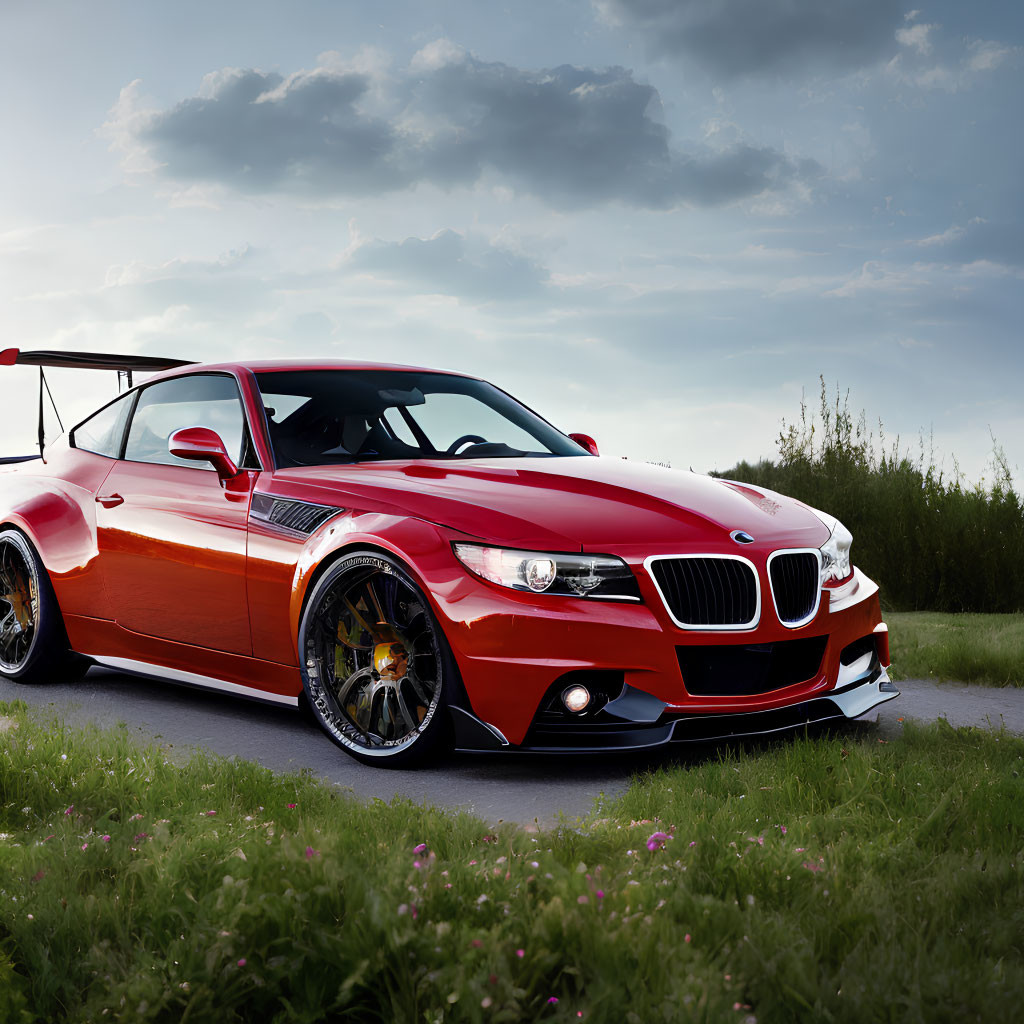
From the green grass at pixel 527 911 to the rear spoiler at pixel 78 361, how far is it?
953 centimetres

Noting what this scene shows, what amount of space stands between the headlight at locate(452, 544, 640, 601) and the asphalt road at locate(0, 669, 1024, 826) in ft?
2.26

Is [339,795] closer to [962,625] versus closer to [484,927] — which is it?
[484,927]

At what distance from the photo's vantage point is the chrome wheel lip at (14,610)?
21.6 feet

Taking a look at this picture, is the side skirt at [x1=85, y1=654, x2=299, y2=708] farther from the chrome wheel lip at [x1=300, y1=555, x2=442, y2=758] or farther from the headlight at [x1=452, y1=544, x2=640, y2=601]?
the headlight at [x1=452, y1=544, x2=640, y2=601]

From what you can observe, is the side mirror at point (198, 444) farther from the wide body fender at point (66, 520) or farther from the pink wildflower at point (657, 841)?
the pink wildflower at point (657, 841)

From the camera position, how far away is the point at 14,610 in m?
6.86

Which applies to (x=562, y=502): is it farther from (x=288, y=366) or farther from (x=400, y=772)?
(x=288, y=366)

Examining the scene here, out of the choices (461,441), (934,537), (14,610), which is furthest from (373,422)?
(934,537)

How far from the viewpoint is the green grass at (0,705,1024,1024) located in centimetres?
236

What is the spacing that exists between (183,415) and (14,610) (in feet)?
5.44

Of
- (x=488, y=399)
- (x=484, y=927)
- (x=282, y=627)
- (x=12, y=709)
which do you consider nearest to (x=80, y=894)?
(x=484, y=927)

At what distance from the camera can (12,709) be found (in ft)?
18.9

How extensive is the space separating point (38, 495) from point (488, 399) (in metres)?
2.49

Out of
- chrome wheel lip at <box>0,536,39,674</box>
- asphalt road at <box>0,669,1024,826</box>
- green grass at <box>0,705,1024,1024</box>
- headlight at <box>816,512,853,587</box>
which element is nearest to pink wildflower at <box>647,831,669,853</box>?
green grass at <box>0,705,1024,1024</box>
